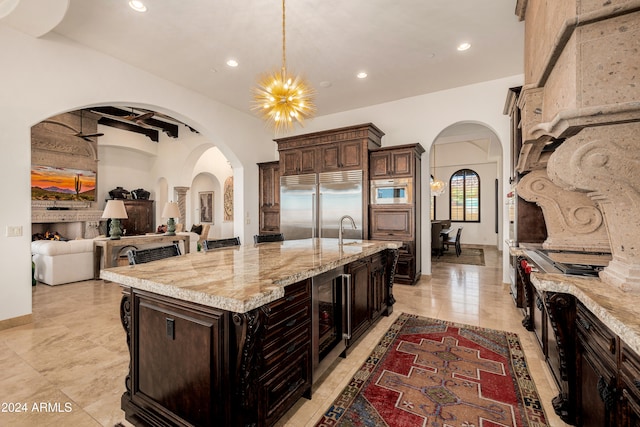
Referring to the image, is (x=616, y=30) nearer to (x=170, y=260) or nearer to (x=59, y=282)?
(x=170, y=260)

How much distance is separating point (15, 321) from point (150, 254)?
2675 mm

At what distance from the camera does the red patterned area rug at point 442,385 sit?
5.60 ft

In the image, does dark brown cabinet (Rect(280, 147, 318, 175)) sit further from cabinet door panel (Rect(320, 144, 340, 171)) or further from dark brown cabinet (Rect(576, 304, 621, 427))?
dark brown cabinet (Rect(576, 304, 621, 427))

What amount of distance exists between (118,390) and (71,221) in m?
8.33

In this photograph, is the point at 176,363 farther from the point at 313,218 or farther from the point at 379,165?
the point at 379,165

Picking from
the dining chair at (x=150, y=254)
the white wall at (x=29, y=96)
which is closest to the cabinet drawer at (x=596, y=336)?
the dining chair at (x=150, y=254)

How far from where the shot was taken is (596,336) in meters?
1.29

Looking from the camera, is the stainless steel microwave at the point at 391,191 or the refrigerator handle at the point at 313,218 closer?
the stainless steel microwave at the point at 391,191

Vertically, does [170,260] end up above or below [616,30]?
below

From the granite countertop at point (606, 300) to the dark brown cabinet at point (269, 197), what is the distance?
5.12 m

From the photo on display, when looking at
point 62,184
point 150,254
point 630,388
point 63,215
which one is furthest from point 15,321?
point 62,184

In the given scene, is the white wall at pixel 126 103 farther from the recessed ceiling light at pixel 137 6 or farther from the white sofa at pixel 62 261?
the white sofa at pixel 62 261

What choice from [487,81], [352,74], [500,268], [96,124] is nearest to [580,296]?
[352,74]

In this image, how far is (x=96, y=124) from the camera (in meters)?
7.94
